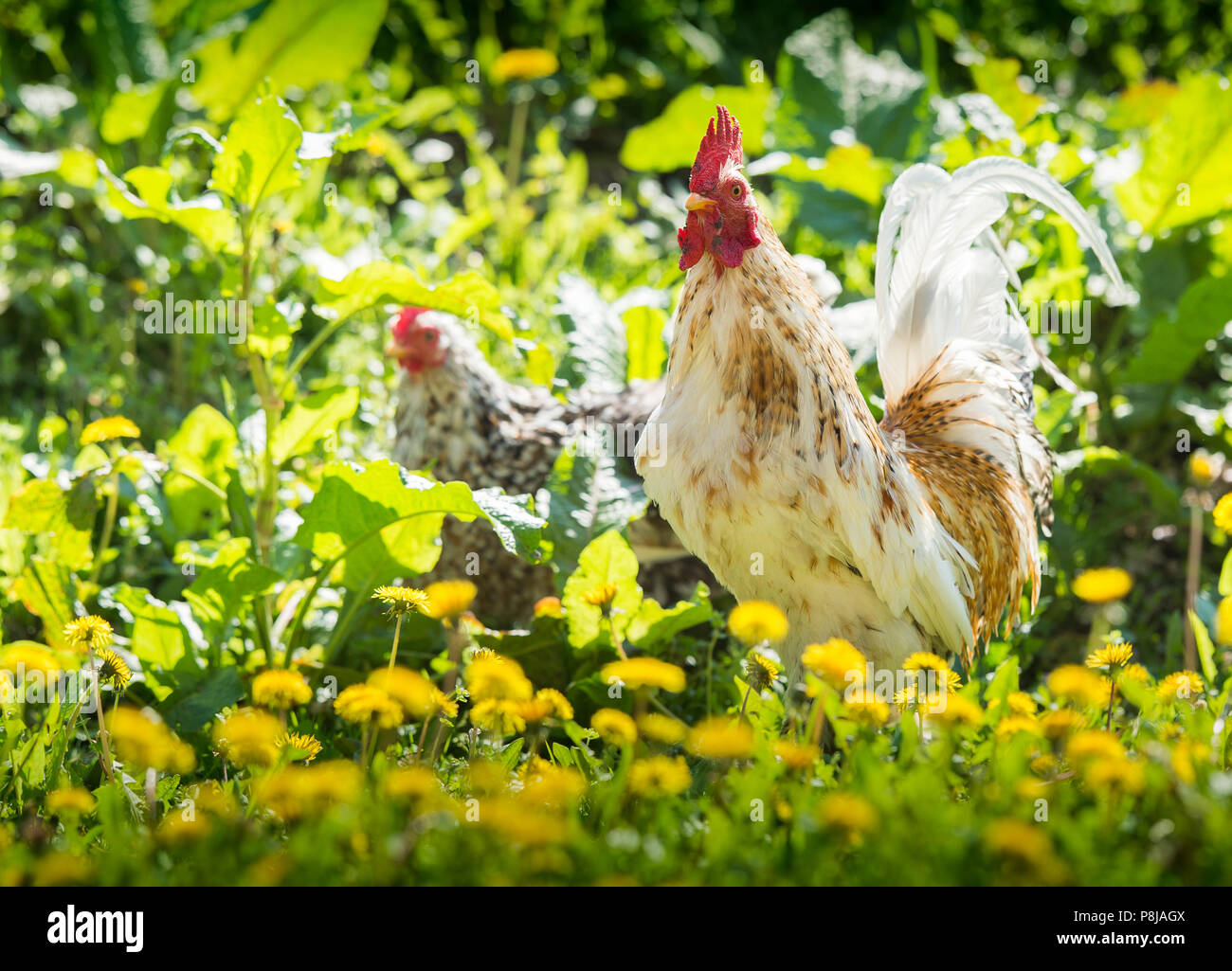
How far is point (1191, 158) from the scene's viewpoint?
12.8ft

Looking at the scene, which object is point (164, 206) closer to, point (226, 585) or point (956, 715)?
point (226, 585)

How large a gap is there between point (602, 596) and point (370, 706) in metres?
0.73

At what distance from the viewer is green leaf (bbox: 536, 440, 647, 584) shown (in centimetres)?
298

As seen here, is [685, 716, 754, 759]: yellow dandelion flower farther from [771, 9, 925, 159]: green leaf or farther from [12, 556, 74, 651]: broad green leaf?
[771, 9, 925, 159]: green leaf

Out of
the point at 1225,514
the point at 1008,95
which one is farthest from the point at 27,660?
the point at 1008,95

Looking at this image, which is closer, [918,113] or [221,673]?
[221,673]

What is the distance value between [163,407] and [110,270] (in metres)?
0.97

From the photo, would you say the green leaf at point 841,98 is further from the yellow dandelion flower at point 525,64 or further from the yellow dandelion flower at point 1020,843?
the yellow dandelion flower at point 1020,843

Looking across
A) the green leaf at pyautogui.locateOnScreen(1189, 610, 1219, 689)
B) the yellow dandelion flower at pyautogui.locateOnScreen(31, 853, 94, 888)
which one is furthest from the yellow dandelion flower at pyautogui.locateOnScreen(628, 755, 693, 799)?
the green leaf at pyautogui.locateOnScreen(1189, 610, 1219, 689)

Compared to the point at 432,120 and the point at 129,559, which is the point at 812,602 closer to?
the point at 129,559

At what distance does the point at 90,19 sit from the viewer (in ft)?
17.1
